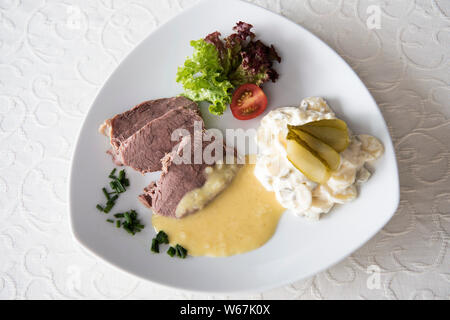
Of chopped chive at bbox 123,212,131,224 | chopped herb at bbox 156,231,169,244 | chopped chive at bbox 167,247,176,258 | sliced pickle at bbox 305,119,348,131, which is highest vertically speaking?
sliced pickle at bbox 305,119,348,131

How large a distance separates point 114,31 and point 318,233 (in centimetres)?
302

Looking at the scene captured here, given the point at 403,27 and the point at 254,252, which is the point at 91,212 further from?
the point at 403,27

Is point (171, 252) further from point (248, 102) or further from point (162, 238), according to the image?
point (248, 102)

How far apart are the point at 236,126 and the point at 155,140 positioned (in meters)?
0.77

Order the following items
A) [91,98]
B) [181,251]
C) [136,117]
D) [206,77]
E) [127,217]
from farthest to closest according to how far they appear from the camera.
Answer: [91,98]
[136,117]
[206,77]
[127,217]
[181,251]

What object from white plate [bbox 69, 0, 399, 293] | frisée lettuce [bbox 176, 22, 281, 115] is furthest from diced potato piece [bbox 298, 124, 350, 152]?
frisée lettuce [bbox 176, 22, 281, 115]

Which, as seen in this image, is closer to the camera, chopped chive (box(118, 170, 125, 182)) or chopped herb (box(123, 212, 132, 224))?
chopped herb (box(123, 212, 132, 224))

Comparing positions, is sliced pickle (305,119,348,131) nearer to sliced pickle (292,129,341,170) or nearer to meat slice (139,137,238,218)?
sliced pickle (292,129,341,170)

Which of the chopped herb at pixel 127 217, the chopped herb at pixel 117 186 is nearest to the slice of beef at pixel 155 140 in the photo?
the chopped herb at pixel 117 186

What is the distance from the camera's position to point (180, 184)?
3.28m

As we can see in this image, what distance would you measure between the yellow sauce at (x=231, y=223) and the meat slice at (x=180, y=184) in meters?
0.06

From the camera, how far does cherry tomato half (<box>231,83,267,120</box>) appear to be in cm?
342

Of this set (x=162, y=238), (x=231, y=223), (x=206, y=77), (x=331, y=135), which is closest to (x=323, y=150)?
(x=331, y=135)

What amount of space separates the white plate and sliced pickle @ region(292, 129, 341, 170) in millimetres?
426
